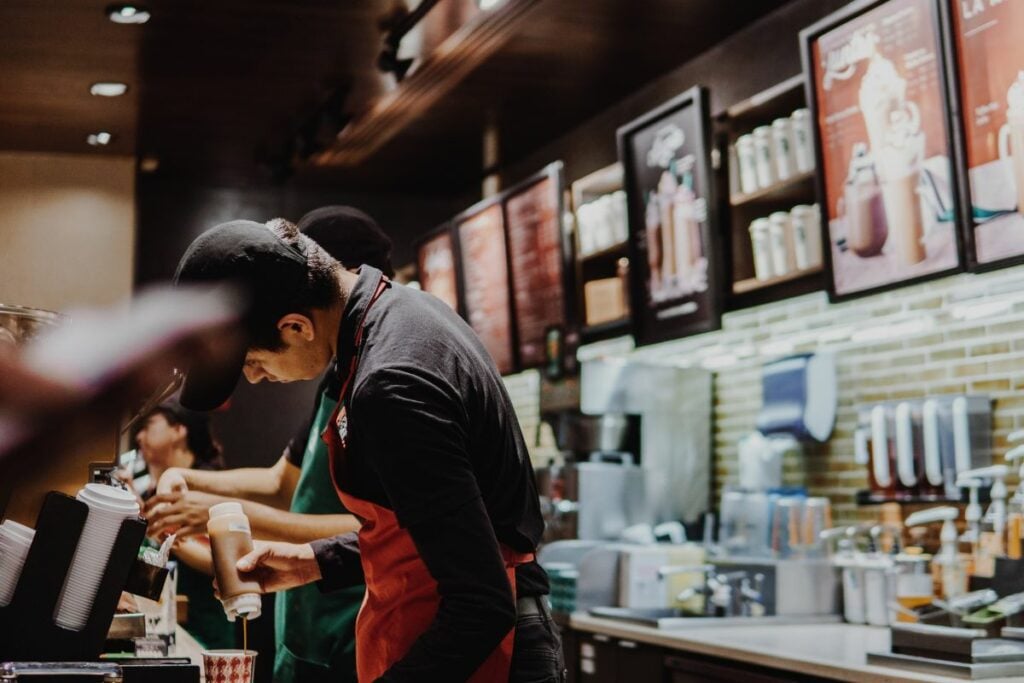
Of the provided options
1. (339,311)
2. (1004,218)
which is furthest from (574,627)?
(339,311)

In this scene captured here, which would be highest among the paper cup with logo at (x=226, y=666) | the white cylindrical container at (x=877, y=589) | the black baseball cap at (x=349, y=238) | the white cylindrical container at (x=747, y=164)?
the white cylindrical container at (x=747, y=164)

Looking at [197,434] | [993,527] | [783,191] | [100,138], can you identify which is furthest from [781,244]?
[100,138]

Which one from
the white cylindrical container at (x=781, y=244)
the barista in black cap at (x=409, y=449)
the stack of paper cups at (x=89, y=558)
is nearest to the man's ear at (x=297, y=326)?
the barista in black cap at (x=409, y=449)

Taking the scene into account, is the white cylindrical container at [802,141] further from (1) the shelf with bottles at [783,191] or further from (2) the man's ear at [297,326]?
(2) the man's ear at [297,326]

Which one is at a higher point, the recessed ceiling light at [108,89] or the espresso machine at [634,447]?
the recessed ceiling light at [108,89]

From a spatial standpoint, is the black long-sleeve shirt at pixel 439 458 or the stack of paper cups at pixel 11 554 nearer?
the black long-sleeve shirt at pixel 439 458

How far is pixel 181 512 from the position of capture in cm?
246

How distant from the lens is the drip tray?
2965mm

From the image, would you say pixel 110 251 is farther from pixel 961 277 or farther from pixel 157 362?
pixel 157 362

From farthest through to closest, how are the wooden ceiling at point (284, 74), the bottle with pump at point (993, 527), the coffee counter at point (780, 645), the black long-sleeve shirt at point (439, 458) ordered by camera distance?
the wooden ceiling at point (284, 74)
the bottle with pump at point (993, 527)
the coffee counter at point (780, 645)
the black long-sleeve shirt at point (439, 458)

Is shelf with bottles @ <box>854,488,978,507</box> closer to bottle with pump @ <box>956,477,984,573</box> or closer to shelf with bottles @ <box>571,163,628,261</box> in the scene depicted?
bottle with pump @ <box>956,477,984,573</box>

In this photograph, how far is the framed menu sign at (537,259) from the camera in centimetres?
600

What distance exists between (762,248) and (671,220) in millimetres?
436

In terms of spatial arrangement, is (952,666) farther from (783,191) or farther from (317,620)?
(783,191)
